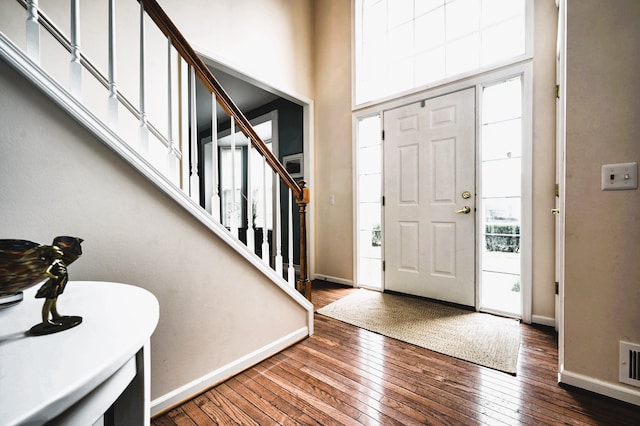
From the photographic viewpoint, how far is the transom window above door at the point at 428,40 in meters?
2.34

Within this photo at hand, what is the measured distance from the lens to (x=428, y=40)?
9.01 ft

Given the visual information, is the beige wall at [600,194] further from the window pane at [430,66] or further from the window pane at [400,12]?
the window pane at [400,12]

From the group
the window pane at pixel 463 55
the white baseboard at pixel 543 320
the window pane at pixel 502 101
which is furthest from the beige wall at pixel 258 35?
the white baseboard at pixel 543 320

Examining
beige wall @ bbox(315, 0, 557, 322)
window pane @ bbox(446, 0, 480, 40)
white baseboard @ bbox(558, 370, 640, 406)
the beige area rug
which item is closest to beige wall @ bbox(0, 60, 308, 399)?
the beige area rug

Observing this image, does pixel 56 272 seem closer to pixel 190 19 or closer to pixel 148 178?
pixel 148 178

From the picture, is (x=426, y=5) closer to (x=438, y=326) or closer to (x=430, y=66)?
(x=430, y=66)

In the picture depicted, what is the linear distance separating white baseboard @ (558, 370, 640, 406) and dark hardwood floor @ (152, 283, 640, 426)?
3 centimetres

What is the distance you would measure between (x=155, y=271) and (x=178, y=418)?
26.7 inches

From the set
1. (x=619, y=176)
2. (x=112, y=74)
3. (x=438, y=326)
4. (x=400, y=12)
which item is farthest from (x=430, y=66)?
(x=112, y=74)

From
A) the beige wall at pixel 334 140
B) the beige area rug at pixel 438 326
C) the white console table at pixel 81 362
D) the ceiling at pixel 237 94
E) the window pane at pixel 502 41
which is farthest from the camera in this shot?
the ceiling at pixel 237 94

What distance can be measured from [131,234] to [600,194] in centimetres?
219

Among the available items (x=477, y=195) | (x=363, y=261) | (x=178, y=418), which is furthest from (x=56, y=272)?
(x=363, y=261)

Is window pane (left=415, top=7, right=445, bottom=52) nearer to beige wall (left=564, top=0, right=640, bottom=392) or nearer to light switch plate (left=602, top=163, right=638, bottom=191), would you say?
beige wall (left=564, top=0, right=640, bottom=392)

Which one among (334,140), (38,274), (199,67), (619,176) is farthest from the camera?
(334,140)
